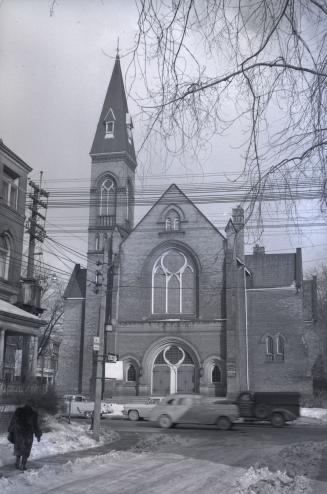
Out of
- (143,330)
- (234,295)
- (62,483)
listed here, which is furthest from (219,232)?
(62,483)

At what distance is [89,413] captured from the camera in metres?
33.2

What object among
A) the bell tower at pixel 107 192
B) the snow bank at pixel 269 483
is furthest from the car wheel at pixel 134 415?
the snow bank at pixel 269 483

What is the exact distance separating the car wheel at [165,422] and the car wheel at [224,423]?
6.92 feet

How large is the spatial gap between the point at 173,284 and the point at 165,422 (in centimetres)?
1957

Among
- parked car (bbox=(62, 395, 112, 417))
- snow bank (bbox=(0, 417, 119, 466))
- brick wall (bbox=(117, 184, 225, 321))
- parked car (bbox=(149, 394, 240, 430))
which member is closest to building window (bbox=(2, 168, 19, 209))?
parked car (bbox=(62, 395, 112, 417))

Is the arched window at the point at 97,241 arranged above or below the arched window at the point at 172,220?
below

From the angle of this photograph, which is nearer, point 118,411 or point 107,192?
point 118,411

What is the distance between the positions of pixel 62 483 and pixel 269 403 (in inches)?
827

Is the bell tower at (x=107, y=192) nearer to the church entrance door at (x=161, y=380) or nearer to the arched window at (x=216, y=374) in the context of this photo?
the church entrance door at (x=161, y=380)

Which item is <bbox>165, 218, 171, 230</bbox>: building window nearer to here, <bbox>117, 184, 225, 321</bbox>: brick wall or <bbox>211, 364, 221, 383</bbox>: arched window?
<bbox>117, 184, 225, 321</bbox>: brick wall

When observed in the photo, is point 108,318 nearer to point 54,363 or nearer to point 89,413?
point 89,413

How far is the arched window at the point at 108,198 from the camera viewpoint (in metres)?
50.7

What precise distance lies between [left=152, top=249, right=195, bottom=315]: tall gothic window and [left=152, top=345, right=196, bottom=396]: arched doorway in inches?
120

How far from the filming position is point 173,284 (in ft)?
147
